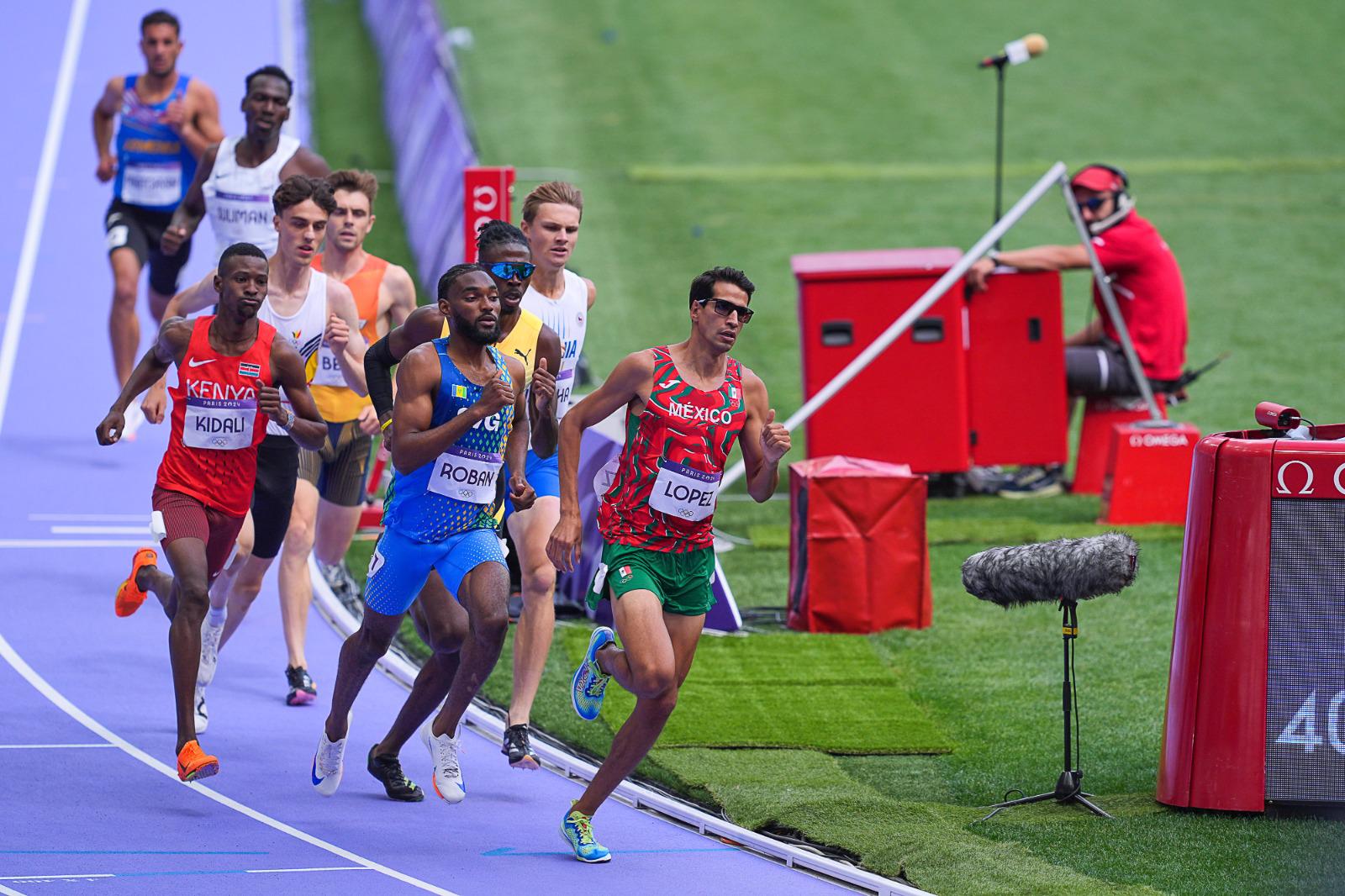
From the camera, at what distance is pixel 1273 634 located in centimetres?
801

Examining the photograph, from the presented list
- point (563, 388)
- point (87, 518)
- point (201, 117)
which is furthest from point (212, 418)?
point (201, 117)

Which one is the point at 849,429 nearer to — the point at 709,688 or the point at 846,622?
the point at 846,622

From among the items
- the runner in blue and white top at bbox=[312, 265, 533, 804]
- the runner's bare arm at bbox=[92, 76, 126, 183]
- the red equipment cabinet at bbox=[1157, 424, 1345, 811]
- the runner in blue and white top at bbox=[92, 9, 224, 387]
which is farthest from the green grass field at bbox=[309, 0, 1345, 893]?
the runner's bare arm at bbox=[92, 76, 126, 183]

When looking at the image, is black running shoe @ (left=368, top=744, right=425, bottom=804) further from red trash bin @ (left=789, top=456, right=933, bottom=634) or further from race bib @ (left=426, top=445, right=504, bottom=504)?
red trash bin @ (left=789, top=456, right=933, bottom=634)

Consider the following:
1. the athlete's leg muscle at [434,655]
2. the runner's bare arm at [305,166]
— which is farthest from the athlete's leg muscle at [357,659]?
the runner's bare arm at [305,166]

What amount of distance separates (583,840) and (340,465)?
293 centimetres

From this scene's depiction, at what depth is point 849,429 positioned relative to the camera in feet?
48.0

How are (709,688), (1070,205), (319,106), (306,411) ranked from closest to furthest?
(306,411) → (709,688) → (1070,205) → (319,106)

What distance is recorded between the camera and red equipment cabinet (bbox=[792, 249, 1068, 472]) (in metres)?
14.6

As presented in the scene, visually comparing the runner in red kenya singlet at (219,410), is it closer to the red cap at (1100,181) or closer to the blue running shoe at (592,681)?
the blue running shoe at (592,681)

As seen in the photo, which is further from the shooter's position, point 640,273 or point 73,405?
point 640,273

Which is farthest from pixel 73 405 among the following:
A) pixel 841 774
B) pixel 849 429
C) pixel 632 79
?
pixel 632 79

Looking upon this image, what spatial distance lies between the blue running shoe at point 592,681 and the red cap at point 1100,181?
25.6 ft

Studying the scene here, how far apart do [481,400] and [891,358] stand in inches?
287
